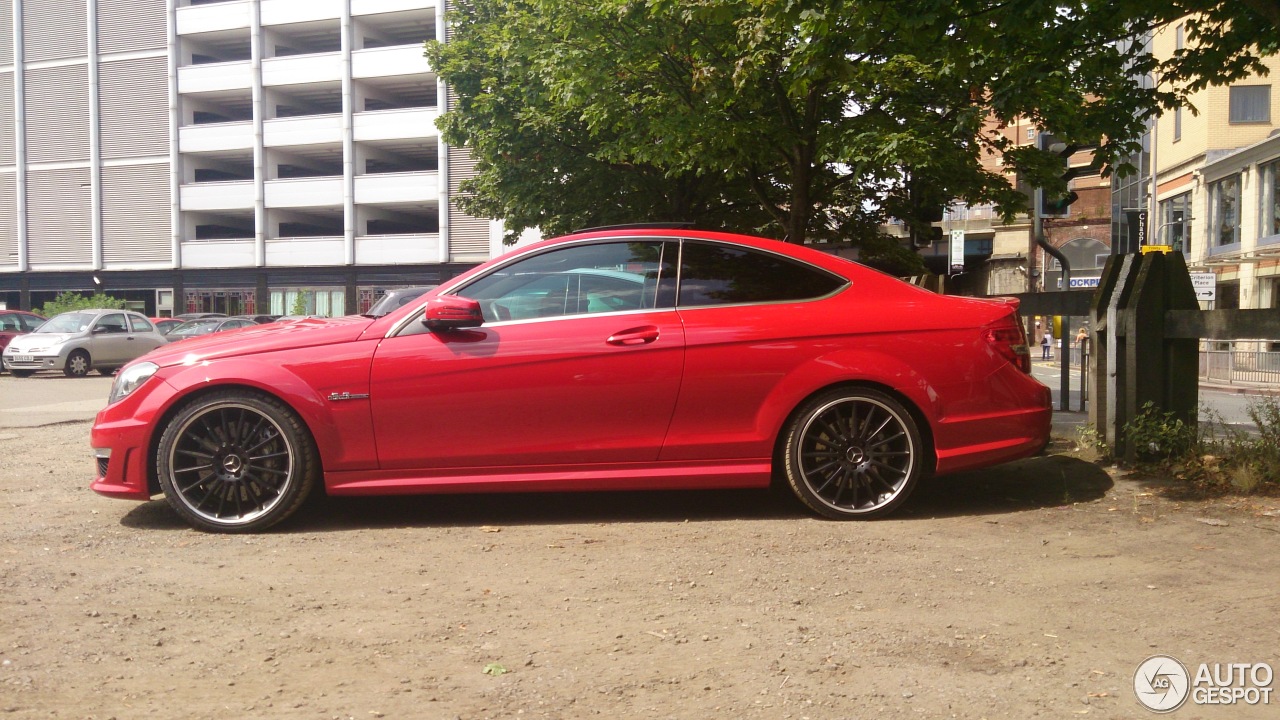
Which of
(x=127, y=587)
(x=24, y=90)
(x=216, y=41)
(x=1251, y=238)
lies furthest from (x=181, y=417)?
(x=24, y=90)

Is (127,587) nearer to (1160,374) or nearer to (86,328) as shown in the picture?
(1160,374)

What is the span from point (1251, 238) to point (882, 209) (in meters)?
20.7

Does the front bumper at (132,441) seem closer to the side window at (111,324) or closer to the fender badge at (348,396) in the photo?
the fender badge at (348,396)

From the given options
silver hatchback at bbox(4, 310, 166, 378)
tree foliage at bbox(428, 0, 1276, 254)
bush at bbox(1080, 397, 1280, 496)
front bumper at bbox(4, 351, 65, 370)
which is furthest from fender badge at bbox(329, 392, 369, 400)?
front bumper at bbox(4, 351, 65, 370)

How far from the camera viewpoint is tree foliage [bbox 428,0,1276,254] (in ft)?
27.7

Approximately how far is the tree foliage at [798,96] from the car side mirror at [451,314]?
139 inches

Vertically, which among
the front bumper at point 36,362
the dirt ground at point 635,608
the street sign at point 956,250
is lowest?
the dirt ground at point 635,608

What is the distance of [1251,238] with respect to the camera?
35.2 meters

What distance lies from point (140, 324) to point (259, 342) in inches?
894

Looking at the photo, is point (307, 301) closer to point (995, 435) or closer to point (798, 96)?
point (798, 96)

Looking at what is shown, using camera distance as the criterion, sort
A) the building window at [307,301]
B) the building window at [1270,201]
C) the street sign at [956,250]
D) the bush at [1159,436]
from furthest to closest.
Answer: the building window at [307,301] < the building window at [1270,201] < the street sign at [956,250] < the bush at [1159,436]

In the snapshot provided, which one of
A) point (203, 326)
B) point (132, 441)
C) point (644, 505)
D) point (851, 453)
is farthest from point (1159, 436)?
point (203, 326)

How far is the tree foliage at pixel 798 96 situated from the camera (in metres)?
8.45

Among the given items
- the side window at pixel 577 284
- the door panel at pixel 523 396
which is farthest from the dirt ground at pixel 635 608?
the side window at pixel 577 284
